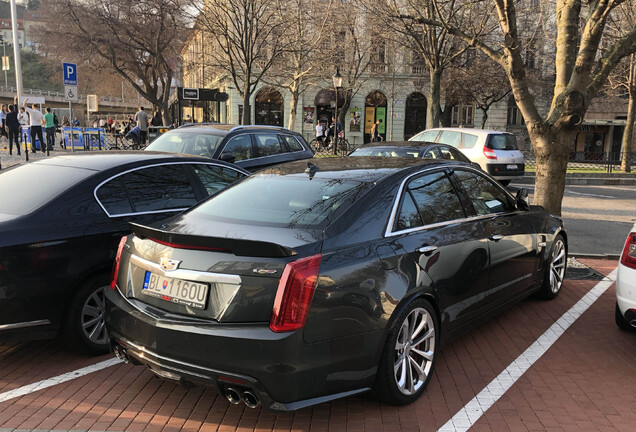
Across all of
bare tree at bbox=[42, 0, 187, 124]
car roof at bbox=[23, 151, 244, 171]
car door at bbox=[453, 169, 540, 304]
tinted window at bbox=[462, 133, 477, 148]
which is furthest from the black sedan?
bare tree at bbox=[42, 0, 187, 124]

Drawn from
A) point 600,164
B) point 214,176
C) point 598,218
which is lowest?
point 598,218

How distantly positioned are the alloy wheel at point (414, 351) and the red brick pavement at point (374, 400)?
0.53ft

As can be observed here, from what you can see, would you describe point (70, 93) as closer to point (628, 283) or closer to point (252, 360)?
point (252, 360)

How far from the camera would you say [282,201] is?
368 cm

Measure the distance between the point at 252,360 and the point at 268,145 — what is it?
8.04 m

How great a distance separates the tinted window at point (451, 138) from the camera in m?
16.7

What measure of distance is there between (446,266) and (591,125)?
146 feet

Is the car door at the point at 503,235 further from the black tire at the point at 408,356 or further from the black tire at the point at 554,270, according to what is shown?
the black tire at the point at 408,356

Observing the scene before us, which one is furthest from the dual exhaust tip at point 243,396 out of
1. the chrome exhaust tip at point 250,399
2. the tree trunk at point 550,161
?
the tree trunk at point 550,161

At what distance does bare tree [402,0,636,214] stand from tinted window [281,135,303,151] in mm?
4234

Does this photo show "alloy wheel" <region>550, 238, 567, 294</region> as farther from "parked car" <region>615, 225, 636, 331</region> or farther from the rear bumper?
the rear bumper

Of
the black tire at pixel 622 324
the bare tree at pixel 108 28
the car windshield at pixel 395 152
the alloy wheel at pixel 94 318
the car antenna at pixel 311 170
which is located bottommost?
the black tire at pixel 622 324

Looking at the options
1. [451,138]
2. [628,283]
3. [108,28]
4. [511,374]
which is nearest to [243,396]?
[511,374]

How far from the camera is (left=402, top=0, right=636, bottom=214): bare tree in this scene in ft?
22.6
